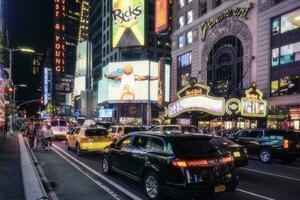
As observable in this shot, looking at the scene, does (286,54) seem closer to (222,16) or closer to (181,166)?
(222,16)

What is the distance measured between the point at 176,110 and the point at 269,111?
9.24m

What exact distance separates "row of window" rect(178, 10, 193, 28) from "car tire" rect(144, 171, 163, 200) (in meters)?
47.5

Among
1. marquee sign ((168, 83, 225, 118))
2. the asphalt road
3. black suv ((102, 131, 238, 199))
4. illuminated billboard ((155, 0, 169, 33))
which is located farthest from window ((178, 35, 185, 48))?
black suv ((102, 131, 238, 199))

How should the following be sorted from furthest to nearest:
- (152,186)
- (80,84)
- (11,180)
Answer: (80,84)
(11,180)
(152,186)

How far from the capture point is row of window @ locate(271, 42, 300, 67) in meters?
35.2

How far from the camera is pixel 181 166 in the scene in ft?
29.5

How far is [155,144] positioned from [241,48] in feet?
118

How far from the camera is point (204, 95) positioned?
35.6 metres

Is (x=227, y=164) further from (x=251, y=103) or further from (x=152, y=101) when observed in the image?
(x=152, y=101)

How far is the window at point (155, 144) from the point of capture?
989cm

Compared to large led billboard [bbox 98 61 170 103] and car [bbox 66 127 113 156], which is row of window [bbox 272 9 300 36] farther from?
large led billboard [bbox 98 61 170 103]

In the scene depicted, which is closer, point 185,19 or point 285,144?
point 285,144


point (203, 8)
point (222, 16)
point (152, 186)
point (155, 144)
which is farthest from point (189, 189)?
point (203, 8)

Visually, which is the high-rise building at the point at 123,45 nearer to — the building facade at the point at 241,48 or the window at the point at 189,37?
the window at the point at 189,37
